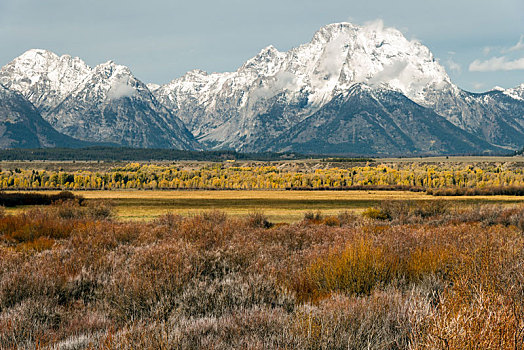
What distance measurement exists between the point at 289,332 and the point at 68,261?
9.18 metres

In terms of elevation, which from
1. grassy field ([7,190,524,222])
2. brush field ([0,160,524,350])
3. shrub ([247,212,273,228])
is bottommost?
grassy field ([7,190,524,222])

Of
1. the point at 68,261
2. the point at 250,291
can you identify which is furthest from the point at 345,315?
the point at 68,261

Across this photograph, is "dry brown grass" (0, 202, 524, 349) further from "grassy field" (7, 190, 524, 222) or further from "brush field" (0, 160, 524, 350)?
"grassy field" (7, 190, 524, 222)

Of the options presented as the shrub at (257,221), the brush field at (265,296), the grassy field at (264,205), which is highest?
the brush field at (265,296)

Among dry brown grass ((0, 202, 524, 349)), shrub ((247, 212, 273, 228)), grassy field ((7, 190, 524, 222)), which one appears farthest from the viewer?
grassy field ((7, 190, 524, 222))

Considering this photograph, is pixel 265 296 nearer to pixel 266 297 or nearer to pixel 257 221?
pixel 266 297

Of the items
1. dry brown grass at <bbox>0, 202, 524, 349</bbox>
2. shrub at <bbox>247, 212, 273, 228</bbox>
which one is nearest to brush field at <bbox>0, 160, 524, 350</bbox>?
dry brown grass at <bbox>0, 202, 524, 349</bbox>

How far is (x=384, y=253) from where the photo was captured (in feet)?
37.1

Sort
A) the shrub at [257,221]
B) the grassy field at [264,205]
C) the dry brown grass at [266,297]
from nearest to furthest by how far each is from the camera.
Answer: the dry brown grass at [266,297]
the shrub at [257,221]
the grassy field at [264,205]

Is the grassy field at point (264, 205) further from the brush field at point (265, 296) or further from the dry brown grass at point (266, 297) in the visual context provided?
the dry brown grass at point (266, 297)

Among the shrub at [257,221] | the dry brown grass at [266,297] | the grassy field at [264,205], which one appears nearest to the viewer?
the dry brown grass at [266,297]

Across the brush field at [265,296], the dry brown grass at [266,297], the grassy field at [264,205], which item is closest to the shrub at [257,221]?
the grassy field at [264,205]

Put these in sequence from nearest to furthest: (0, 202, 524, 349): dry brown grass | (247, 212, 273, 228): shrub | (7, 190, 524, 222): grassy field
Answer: (0, 202, 524, 349): dry brown grass → (247, 212, 273, 228): shrub → (7, 190, 524, 222): grassy field

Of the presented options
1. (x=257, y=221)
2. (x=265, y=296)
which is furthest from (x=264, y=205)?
(x=265, y=296)
